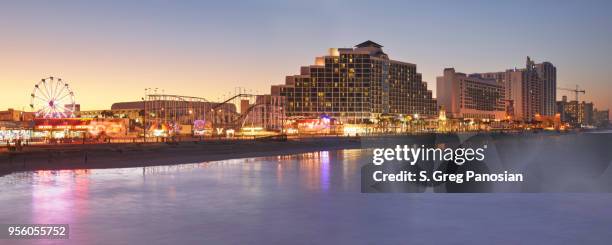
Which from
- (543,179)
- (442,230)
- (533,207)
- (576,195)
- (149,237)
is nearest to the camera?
(149,237)

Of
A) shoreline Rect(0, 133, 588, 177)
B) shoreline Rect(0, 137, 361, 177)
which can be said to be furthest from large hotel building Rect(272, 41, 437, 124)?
shoreline Rect(0, 137, 361, 177)

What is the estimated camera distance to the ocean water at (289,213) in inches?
625

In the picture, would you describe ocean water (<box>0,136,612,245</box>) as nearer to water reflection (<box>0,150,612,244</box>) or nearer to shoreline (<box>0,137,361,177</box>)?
water reflection (<box>0,150,612,244</box>)

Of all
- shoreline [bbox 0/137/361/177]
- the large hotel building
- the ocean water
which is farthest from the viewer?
Answer: the large hotel building

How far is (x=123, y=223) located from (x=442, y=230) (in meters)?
10.6

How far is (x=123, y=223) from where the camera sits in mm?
17828

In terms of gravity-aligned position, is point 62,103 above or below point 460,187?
above

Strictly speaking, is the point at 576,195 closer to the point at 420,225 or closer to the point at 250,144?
the point at 420,225

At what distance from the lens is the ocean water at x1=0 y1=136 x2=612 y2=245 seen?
15883 millimetres

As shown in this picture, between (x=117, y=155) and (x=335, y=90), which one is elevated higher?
(x=335, y=90)

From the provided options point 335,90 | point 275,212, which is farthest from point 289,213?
point 335,90

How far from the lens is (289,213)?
66.3 feet

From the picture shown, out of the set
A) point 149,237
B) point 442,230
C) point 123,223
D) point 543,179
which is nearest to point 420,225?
point 442,230

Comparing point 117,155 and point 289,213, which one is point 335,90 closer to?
point 117,155
